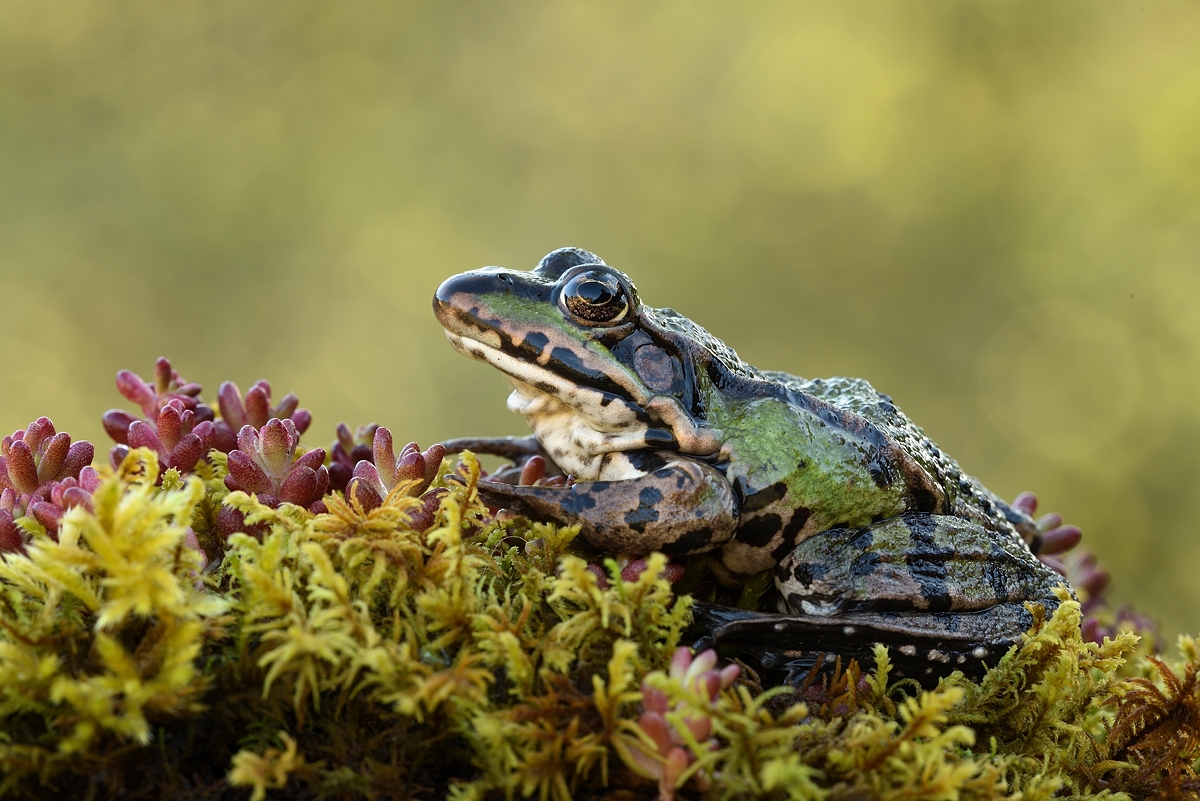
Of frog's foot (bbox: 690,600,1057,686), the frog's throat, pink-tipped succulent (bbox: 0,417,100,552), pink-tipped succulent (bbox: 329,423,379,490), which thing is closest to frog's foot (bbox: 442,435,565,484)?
pink-tipped succulent (bbox: 329,423,379,490)

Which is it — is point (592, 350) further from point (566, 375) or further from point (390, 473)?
point (390, 473)

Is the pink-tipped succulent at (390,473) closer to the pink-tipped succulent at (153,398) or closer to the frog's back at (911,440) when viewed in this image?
the pink-tipped succulent at (153,398)

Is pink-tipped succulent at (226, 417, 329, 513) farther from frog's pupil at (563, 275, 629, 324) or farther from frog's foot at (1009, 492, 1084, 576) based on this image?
frog's foot at (1009, 492, 1084, 576)

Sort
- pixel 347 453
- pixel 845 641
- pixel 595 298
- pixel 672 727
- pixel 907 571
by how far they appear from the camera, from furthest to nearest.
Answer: pixel 347 453, pixel 595 298, pixel 907 571, pixel 845 641, pixel 672 727

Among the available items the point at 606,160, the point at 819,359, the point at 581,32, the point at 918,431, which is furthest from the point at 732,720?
the point at 581,32

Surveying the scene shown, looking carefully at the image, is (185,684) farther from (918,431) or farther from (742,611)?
(918,431)

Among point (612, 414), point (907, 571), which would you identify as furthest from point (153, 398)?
point (907, 571)

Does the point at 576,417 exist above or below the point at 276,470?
above
